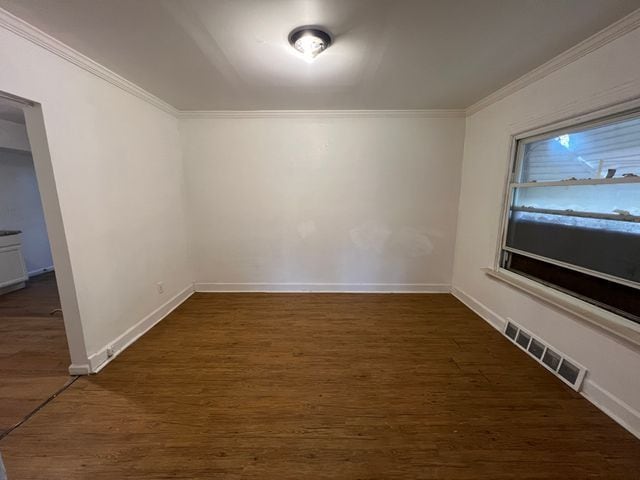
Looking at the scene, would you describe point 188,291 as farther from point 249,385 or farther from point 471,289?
point 471,289

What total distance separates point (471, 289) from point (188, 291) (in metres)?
3.80

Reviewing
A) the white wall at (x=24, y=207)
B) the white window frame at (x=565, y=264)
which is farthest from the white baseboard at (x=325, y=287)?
the white wall at (x=24, y=207)

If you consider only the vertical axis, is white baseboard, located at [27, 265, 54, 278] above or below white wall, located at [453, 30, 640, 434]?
below

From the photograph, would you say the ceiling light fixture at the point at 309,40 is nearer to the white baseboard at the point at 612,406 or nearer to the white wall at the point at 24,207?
the white baseboard at the point at 612,406

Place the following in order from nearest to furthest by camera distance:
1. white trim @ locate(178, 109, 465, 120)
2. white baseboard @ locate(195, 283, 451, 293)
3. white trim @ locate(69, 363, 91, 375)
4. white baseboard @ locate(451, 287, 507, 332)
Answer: white trim @ locate(69, 363, 91, 375)
white baseboard @ locate(451, 287, 507, 332)
white trim @ locate(178, 109, 465, 120)
white baseboard @ locate(195, 283, 451, 293)

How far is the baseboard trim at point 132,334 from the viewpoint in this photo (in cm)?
204

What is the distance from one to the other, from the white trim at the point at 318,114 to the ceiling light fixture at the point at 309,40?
148 cm

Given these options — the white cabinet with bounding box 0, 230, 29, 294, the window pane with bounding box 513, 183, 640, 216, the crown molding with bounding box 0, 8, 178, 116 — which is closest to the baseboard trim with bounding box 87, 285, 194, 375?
the crown molding with bounding box 0, 8, 178, 116

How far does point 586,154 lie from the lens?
191 centimetres

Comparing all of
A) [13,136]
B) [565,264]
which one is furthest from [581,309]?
[13,136]

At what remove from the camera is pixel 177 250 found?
3.32m

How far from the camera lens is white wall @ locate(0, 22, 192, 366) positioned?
5.52ft

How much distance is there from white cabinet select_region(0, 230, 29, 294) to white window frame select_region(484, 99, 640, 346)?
21.1 ft

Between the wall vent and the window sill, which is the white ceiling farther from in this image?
the wall vent
